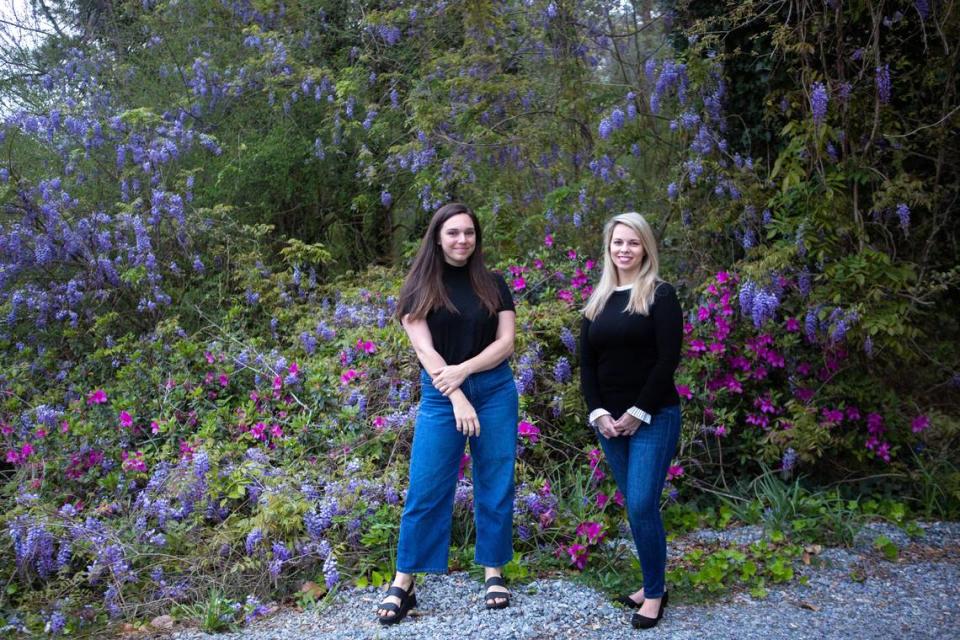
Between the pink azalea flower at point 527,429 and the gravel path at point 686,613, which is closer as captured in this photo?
the gravel path at point 686,613

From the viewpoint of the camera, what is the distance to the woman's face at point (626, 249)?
3297 millimetres

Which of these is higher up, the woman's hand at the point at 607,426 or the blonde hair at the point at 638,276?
the blonde hair at the point at 638,276

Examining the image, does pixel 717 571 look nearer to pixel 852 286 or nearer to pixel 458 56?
pixel 852 286

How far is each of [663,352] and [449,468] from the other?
95 centimetres

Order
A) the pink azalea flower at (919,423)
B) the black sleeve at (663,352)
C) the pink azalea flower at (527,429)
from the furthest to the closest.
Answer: the pink azalea flower at (919,423)
the pink azalea flower at (527,429)
the black sleeve at (663,352)

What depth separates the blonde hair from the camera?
3.23 metres

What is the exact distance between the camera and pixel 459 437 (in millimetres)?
3387

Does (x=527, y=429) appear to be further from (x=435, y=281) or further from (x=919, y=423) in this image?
(x=919, y=423)

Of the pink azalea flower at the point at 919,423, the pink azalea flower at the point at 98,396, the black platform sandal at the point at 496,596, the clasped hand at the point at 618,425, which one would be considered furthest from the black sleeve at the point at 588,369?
the pink azalea flower at the point at 98,396

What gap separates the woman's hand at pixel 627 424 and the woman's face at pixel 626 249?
56cm

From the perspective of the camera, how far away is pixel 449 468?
339 centimetres

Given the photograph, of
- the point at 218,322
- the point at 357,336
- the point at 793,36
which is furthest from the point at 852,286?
the point at 218,322

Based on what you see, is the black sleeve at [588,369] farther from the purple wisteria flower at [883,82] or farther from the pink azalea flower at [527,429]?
the purple wisteria flower at [883,82]

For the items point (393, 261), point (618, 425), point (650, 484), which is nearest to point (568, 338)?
point (618, 425)
